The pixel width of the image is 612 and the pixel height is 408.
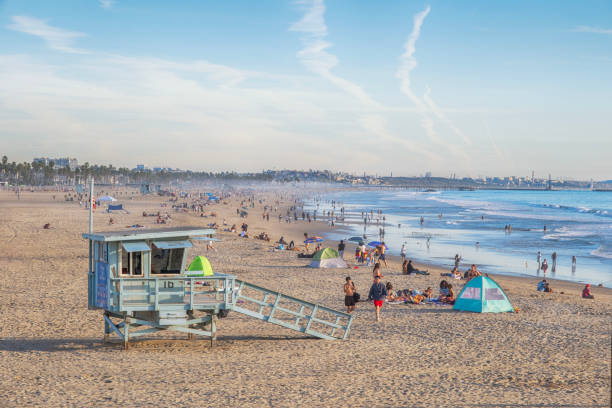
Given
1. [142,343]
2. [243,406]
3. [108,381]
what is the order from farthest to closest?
[142,343] → [108,381] → [243,406]

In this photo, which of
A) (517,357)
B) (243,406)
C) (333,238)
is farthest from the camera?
(333,238)

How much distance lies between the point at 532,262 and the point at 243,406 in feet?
103

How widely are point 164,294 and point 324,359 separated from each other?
3.98 m

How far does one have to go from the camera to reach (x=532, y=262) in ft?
125

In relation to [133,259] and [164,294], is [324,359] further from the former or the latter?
[133,259]

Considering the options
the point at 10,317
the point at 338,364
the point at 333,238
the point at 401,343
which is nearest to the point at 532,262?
the point at 333,238

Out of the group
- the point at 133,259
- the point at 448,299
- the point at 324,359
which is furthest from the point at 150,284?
the point at 448,299

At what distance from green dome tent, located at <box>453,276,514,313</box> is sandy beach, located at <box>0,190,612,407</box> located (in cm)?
48

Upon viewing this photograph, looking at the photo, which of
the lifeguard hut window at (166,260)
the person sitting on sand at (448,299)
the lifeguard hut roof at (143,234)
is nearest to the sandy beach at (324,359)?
the person sitting on sand at (448,299)

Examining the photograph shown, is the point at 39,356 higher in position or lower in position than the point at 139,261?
lower

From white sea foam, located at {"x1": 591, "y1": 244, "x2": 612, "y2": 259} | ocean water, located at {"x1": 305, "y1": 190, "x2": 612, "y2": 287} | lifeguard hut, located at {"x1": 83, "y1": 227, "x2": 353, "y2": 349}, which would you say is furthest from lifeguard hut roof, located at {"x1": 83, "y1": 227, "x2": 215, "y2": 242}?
white sea foam, located at {"x1": 591, "y1": 244, "x2": 612, "y2": 259}

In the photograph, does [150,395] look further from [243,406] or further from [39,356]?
[39,356]

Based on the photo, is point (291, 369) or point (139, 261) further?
point (139, 261)

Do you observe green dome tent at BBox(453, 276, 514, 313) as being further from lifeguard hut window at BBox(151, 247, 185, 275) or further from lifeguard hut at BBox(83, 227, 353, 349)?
lifeguard hut window at BBox(151, 247, 185, 275)
